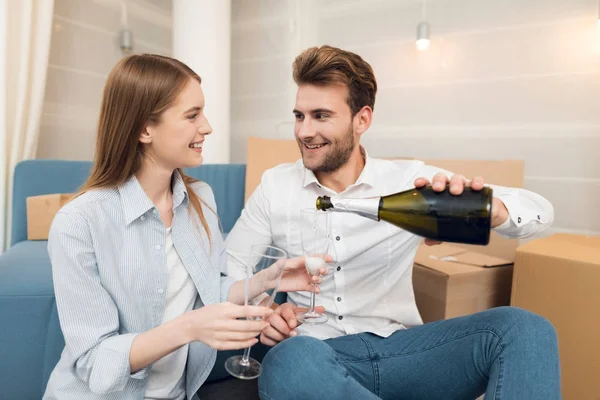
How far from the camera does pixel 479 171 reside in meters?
2.13

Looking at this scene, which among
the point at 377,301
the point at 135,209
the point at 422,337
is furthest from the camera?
the point at 377,301

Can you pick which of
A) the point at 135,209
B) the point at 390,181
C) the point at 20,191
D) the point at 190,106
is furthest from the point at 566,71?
the point at 20,191

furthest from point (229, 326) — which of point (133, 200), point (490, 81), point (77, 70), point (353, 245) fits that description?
point (77, 70)

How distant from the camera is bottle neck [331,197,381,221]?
953mm

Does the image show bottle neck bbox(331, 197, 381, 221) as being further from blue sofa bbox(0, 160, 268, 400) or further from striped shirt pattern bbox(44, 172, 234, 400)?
blue sofa bbox(0, 160, 268, 400)

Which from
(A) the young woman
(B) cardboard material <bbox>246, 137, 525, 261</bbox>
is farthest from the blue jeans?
(B) cardboard material <bbox>246, 137, 525, 261</bbox>

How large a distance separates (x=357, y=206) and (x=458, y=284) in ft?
2.71

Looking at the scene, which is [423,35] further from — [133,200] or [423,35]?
[133,200]

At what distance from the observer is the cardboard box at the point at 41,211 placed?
195 centimetres

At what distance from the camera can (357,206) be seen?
0.96 metres

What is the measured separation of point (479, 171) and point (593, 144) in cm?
57

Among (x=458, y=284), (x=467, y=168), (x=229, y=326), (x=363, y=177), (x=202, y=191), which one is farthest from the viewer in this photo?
(x=467, y=168)

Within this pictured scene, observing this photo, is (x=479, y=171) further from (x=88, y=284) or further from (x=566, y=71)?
(x=88, y=284)

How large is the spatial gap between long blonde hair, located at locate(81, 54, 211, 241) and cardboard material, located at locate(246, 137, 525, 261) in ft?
4.00
